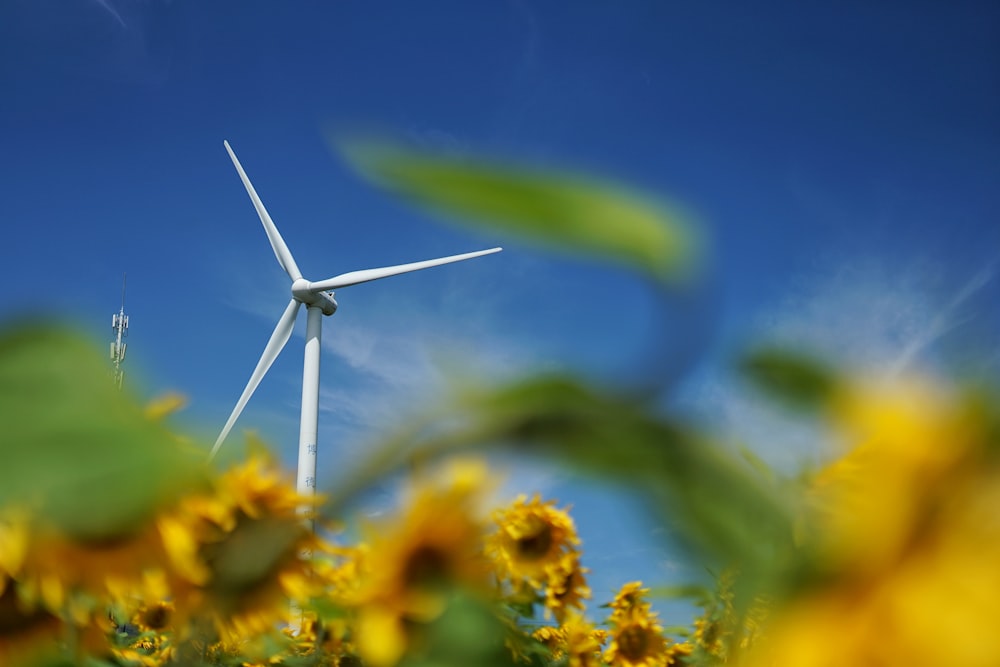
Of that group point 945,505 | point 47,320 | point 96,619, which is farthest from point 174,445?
point 96,619

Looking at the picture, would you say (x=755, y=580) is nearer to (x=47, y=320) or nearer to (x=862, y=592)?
(x=862, y=592)

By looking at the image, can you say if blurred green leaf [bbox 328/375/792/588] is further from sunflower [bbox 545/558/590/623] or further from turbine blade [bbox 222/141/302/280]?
turbine blade [bbox 222/141/302/280]

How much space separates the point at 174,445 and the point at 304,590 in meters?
0.19

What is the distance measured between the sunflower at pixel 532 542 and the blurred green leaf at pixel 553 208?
46cm

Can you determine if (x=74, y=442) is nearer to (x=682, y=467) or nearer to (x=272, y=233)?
(x=682, y=467)

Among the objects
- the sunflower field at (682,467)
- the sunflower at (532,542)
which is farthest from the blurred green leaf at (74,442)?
the sunflower at (532,542)

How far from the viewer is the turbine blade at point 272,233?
15.3ft

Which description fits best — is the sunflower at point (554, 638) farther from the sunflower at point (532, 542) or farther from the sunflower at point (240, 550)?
the sunflower at point (240, 550)

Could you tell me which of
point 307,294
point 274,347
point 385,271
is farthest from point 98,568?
point 307,294

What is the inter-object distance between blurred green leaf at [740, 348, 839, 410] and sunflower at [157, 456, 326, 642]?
13 cm

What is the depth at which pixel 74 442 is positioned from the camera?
18 cm

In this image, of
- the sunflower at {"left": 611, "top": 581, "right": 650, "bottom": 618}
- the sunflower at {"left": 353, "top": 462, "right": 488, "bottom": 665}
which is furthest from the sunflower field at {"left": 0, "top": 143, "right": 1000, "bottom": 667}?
the sunflower at {"left": 611, "top": 581, "right": 650, "bottom": 618}

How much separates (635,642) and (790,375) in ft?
3.57

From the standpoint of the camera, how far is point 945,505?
0.42ft
